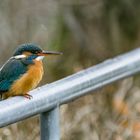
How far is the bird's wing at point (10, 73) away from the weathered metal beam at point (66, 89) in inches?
24.9

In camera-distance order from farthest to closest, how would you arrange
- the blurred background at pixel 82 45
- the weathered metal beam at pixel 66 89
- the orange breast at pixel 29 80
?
the blurred background at pixel 82 45, the orange breast at pixel 29 80, the weathered metal beam at pixel 66 89

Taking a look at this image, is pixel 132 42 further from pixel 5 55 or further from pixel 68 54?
pixel 5 55

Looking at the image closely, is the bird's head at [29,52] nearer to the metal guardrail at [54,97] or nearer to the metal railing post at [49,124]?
the metal guardrail at [54,97]

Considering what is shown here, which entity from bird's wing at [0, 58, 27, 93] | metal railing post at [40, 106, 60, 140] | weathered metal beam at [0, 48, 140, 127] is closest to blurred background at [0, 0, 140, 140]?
bird's wing at [0, 58, 27, 93]

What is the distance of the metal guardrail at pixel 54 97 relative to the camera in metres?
3.05

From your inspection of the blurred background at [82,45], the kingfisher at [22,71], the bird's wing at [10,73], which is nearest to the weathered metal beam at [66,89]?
the kingfisher at [22,71]

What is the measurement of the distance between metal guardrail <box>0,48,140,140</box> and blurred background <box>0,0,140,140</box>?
99 centimetres

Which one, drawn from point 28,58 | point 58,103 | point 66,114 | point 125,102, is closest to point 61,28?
point 125,102

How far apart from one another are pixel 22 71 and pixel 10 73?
10 centimetres

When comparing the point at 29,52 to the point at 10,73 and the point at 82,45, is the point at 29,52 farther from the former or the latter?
the point at 82,45

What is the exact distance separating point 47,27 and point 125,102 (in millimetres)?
1924

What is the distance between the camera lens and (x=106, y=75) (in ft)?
11.9

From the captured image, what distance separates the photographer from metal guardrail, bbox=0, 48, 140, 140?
10.0ft

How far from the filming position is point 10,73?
4301 millimetres
